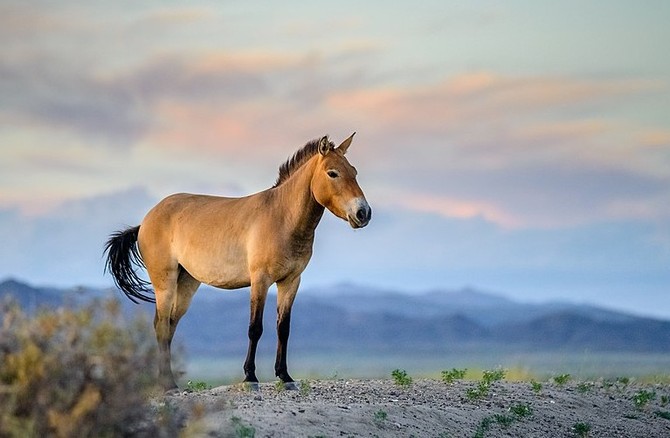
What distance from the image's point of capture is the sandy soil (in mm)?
11625

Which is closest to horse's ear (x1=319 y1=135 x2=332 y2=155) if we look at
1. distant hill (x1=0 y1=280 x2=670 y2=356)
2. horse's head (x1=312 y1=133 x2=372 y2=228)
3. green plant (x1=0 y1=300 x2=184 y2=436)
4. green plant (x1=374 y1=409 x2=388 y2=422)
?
horse's head (x1=312 y1=133 x2=372 y2=228)

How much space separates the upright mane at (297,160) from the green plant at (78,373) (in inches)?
274

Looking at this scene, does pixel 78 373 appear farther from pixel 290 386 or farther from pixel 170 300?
pixel 170 300

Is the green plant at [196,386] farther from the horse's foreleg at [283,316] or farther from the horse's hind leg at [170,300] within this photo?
the horse's foreleg at [283,316]

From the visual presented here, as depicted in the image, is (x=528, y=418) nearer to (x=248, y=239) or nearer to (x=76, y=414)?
(x=248, y=239)

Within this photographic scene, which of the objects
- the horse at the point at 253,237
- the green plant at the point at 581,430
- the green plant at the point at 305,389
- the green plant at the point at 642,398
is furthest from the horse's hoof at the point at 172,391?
the green plant at the point at 642,398

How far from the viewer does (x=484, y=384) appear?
52.0 feet

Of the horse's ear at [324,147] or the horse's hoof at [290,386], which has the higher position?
the horse's ear at [324,147]

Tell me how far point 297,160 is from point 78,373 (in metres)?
7.66

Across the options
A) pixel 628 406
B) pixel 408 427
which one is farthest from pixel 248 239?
pixel 628 406

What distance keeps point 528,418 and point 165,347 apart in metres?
4.36

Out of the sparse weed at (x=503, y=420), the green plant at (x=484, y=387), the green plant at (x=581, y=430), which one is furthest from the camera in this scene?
the green plant at (x=484, y=387)

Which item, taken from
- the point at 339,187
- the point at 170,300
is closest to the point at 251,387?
the point at 170,300

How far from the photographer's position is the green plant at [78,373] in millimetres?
7512
